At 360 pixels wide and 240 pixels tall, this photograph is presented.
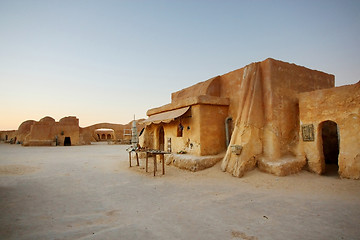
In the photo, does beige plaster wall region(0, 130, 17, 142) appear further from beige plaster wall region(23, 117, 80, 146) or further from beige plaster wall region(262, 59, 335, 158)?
beige plaster wall region(262, 59, 335, 158)

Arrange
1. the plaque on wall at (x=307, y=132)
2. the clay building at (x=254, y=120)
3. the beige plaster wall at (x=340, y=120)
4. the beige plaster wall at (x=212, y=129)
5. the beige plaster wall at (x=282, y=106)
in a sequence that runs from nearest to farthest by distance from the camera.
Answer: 1. the beige plaster wall at (x=340, y=120)
2. the plaque on wall at (x=307, y=132)
3. the clay building at (x=254, y=120)
4. the beige plaster wall at (x=282, y=106)
5. the beige plaster wall at (x=212, y=129)

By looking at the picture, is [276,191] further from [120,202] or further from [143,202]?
[120,202]

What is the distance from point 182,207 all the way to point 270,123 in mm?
5296

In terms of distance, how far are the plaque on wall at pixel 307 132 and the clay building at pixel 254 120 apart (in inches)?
8.6

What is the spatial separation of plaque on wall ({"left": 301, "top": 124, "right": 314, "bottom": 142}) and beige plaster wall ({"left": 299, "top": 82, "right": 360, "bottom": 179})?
0.12m

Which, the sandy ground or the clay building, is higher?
the clay building

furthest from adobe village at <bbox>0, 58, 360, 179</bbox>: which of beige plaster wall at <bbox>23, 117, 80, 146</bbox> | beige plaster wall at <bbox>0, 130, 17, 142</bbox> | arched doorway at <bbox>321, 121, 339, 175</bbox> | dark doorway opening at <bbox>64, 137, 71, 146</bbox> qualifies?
beige plaster wall at <bbox>0, 130, 17, 142</bbox>

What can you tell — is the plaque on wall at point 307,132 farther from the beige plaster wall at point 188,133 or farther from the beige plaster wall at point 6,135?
the beige plaster wall at point 6,135

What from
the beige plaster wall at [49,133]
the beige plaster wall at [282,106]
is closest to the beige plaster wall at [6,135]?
the beige plaster wall at [49,133]

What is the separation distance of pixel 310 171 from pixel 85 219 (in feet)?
26.2

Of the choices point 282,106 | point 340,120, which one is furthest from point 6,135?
point 340,120

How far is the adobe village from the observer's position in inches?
284

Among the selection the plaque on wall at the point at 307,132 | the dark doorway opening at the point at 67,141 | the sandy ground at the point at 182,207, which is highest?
the plaque on wall at the point at 307,132

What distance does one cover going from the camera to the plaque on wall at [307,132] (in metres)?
7.98
